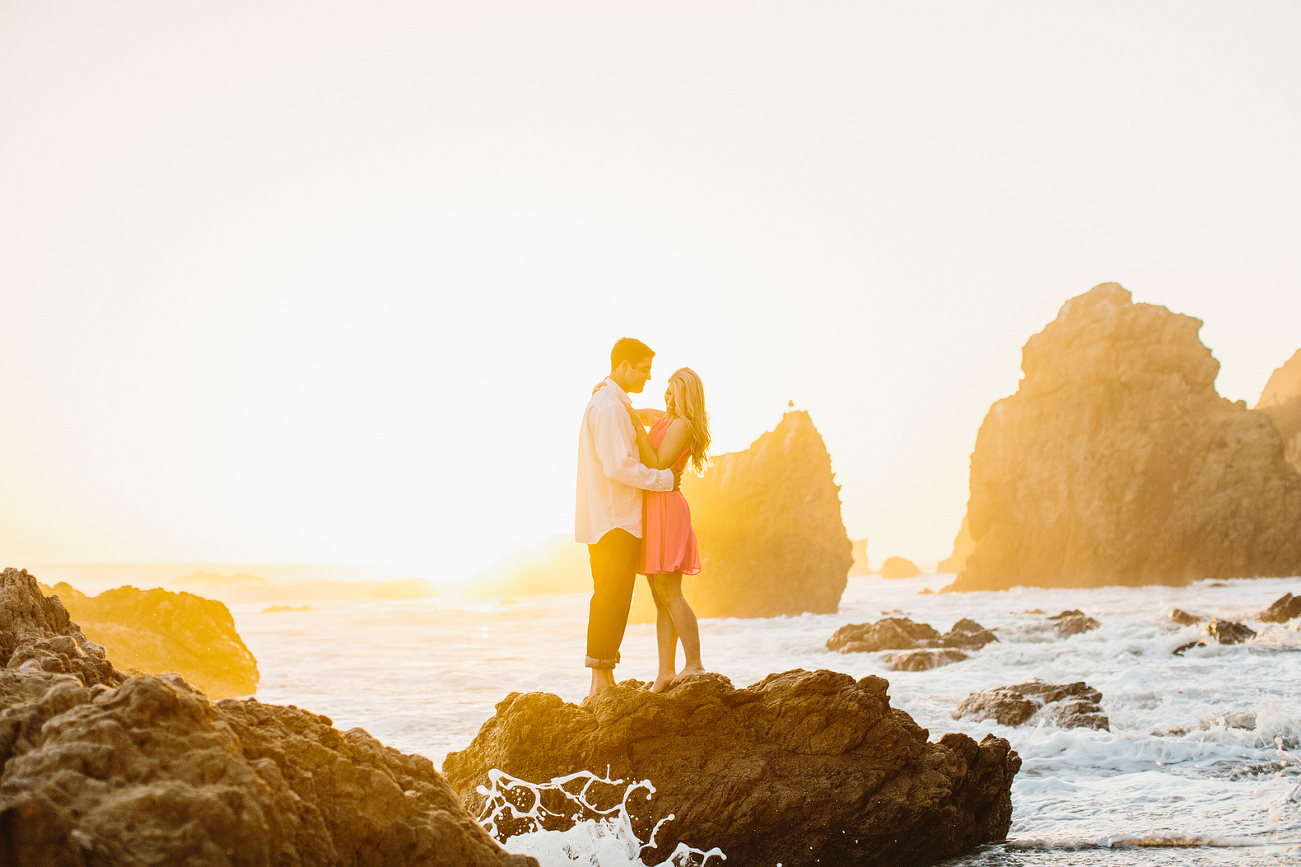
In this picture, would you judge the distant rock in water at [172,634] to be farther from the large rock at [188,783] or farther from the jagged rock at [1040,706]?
the jagged rock at [1040,706]

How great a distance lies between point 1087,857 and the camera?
394cm

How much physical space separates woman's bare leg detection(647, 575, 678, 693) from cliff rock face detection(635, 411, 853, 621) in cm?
2176

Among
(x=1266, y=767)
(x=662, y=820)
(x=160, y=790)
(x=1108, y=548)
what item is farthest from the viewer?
(x=1108, y=548)

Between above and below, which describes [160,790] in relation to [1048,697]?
above

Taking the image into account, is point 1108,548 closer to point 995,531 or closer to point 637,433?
point 995,531

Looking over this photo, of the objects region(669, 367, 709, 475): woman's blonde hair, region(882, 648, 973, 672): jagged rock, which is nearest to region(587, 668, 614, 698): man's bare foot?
region(669, 367, 709, 475): woman's blonde hair

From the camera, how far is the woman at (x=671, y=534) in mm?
4719

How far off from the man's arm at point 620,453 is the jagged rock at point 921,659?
314 inches

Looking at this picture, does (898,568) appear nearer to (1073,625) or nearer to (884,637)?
(1073,625)

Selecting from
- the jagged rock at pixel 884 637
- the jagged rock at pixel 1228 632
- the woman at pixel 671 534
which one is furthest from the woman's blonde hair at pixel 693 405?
the jagged rock at pixel 1228 632

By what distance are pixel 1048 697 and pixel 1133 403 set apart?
3533 cm

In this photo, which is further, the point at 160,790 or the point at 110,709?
the point at 110,709

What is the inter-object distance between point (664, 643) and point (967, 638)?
11.0 m

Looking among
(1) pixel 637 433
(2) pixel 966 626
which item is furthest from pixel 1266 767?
(2) pixel 966 626
